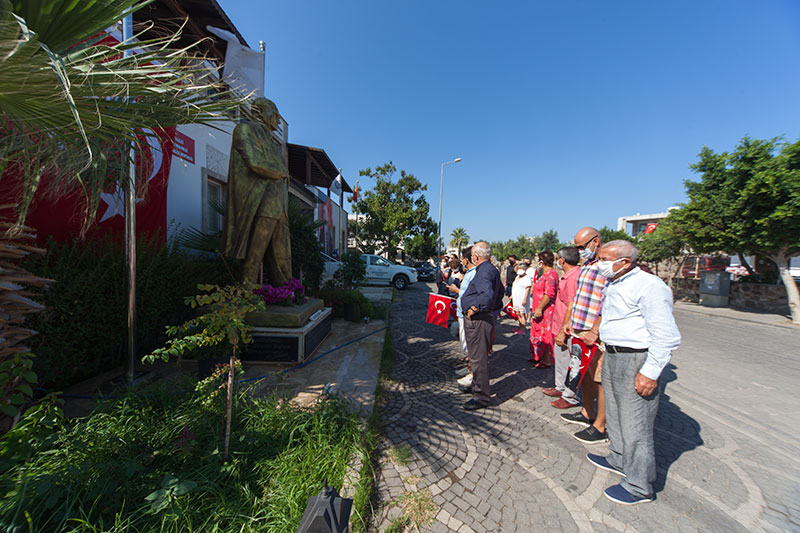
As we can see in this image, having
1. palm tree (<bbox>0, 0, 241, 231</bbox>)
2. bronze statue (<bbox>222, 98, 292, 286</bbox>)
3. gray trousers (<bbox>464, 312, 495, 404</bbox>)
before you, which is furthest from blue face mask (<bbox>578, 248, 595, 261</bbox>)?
bronze statue (<bbox>222, 98, 292, 286</bbox>)

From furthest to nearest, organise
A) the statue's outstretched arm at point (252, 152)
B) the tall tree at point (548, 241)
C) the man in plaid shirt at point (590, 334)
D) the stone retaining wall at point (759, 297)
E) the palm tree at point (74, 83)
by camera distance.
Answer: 1. the tall tree at point (548, 241)
2. the stone retaining wall at point (759, 297)
3. the statue's outstretched arm at point (252, 152)
4. the man in plaid shirt at point (590, 334)
5. the palm tree at point (74, 83)

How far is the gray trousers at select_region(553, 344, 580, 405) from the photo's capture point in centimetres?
344

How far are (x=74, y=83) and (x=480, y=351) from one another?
3.52m

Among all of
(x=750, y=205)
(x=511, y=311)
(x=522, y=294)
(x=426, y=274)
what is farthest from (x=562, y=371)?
(x=426, y=274)

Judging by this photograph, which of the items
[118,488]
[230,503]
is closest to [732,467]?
[230,503]

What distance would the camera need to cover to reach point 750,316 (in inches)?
433

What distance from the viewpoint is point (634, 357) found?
6.94ft

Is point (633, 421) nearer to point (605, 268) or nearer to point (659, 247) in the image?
point (605, 268)

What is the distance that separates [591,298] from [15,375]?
435 centimetres

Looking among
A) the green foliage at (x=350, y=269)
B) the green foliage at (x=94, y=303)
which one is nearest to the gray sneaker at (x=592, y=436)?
the green foliage at (x=94, y=303)

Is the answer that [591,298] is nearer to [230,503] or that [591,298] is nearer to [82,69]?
[230,503]

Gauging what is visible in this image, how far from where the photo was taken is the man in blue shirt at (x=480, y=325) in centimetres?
325

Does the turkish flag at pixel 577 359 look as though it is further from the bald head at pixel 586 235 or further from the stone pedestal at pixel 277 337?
the stone pedestal at pixel 277 337

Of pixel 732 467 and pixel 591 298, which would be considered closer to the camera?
pixel 732 467
